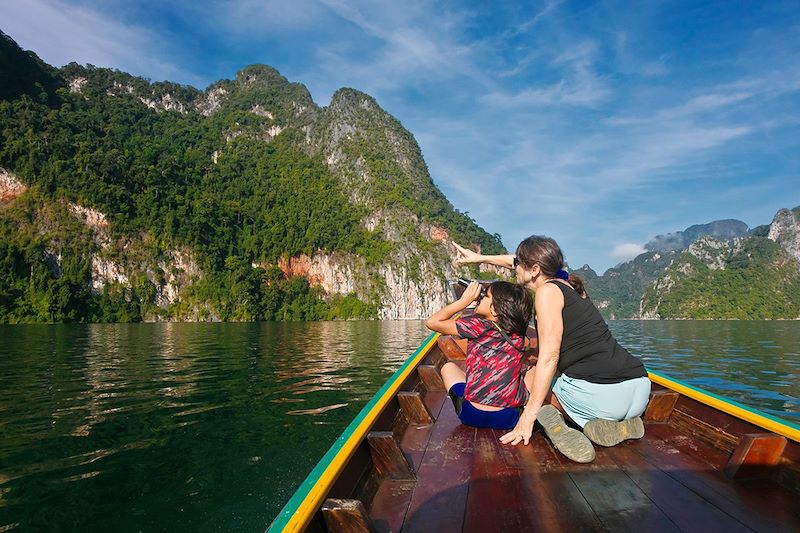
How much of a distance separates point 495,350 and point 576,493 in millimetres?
1120

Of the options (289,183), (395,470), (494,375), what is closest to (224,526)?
(395,470)

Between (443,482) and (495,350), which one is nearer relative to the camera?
(443,482)

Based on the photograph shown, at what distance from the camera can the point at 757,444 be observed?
2.52 metres

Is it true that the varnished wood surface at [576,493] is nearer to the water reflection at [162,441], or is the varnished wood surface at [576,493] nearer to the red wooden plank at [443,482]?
the red wooden plank at [443,482]

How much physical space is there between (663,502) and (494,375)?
1.26 m

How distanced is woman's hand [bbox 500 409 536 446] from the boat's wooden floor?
0.05 meters

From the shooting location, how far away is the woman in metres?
2.85

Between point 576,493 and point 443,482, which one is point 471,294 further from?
point 576,493

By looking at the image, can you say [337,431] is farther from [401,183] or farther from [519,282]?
[401,183]

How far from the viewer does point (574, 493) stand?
238 centimetres

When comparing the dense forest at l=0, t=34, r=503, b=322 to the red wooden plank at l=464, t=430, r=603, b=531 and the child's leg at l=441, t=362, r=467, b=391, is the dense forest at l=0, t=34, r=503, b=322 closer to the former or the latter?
the child's leg at l=441, t=362, r=467, b=391

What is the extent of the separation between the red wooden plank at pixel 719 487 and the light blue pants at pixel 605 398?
0.30 m

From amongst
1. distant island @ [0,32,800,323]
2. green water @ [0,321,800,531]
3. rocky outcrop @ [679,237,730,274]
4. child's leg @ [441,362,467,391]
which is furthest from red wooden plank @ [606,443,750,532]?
rocky outcrop @ [679,237,730,274]

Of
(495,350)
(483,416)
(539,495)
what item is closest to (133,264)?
(483,416)
